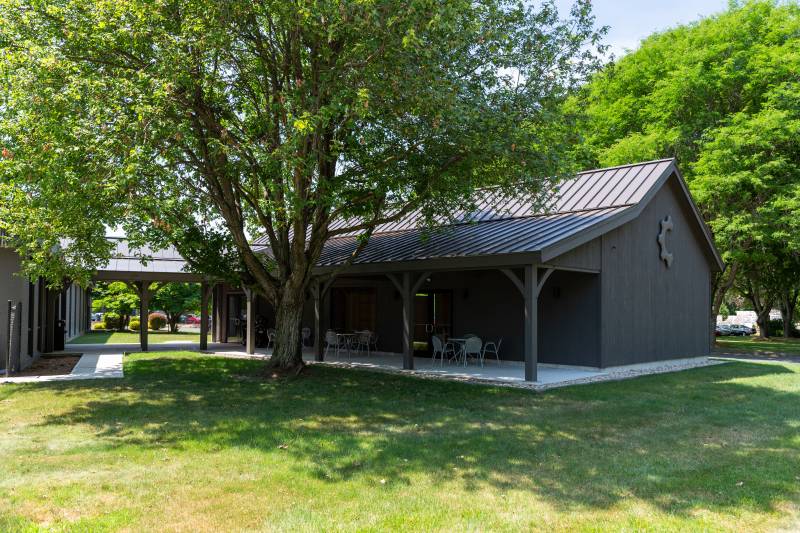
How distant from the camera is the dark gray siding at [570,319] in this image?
45.1ft

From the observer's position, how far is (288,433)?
727cm

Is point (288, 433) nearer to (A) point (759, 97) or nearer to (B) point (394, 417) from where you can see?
(B) point (394, 417)

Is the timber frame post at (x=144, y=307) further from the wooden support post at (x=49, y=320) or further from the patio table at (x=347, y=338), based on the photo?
the patio table at (x=347, y=338)

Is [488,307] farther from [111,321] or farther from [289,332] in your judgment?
[111,321]

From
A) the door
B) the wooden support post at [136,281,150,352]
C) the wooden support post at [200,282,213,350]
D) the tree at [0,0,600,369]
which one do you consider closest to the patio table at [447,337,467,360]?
the door

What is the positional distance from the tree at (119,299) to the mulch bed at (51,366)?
52.1 feet

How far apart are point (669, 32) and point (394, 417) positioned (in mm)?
24185

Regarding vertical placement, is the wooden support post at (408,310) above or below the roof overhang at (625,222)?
below

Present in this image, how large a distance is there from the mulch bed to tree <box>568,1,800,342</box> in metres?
18.1

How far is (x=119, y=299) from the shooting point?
32.5m

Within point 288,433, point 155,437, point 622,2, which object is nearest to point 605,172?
point 622,2

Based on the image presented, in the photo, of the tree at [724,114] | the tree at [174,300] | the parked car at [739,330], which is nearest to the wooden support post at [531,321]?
the tree at [724,114]

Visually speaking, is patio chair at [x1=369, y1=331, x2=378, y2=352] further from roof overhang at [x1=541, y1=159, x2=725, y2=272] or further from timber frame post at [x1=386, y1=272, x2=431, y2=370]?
roof overhang at [x1=541, y1=159, x2=725, y2=272]

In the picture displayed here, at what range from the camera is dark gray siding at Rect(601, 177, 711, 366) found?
1398cm
